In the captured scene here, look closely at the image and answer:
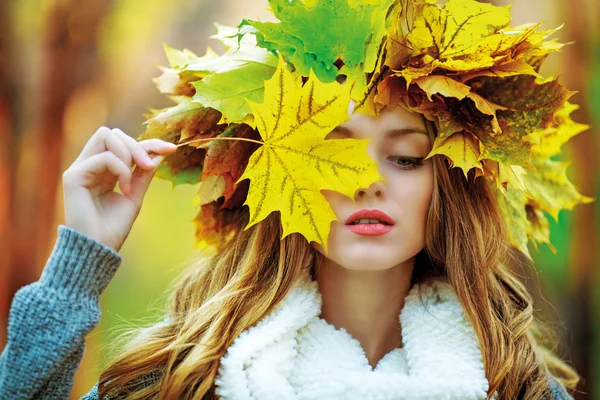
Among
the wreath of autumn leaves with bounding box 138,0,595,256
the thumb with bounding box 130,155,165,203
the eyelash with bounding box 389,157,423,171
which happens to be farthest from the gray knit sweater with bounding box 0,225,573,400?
the eyelash with bounding box 389,157,423,171

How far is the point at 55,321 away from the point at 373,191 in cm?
54

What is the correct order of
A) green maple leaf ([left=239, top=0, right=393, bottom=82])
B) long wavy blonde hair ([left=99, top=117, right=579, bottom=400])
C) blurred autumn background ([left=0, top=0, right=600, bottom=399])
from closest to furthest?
green maple leaf ([left=239, top=0, right=393, bottom=82]), long wavy blonde hair ([left=99, top=117, right=579, bottom=400]), blurred autumn background ([left=0, top=0, right=600, bottom=399])

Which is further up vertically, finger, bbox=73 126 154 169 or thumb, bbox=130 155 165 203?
finger, bbox=73 126 154 169

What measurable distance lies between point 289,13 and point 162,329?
0.64 m

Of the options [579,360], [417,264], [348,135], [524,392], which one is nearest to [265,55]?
[348,135]

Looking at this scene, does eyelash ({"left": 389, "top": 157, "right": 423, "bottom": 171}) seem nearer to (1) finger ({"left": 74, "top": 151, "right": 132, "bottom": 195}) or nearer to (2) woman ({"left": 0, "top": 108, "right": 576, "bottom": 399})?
(2) woman ({"left": 0, "top": 108, "right": 576, "bottom": 399})

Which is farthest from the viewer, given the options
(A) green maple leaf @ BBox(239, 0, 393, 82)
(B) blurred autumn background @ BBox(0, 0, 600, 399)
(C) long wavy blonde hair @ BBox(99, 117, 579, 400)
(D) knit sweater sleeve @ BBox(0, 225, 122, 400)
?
(B) blurred autumn background @ BBox(0, 0, 600, 399)

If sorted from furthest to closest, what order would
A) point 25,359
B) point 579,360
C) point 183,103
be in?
point 579,360 → point 183,103 → point 25,359

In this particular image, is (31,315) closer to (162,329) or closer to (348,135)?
(162,329)

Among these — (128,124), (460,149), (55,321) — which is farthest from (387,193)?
(128,124)

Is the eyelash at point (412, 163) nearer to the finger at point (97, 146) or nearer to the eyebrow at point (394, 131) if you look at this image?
the eyebrow at point (394, 131)

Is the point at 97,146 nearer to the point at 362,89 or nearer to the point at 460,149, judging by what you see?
the point at 362,89

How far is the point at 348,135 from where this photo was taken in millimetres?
1027

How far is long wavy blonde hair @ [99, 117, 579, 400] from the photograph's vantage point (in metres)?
1.09
